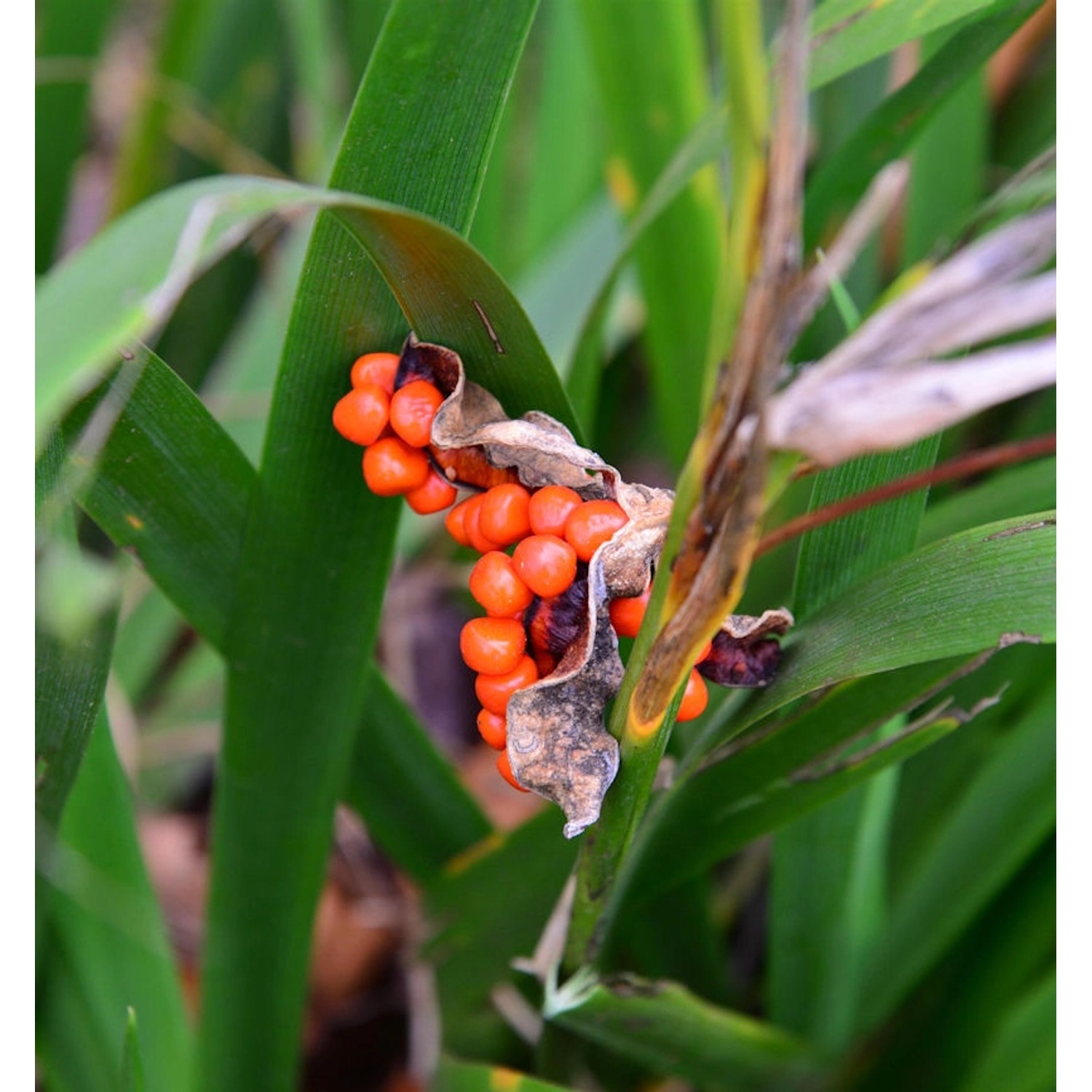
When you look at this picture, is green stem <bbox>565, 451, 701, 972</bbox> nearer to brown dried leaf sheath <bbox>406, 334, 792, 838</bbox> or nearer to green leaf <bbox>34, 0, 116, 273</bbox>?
brown dried leaf sheath <bbox>406, 334, 792, 838</bbox>

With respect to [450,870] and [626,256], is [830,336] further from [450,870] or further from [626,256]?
[450,870]

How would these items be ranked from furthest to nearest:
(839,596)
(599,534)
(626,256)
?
(626,256) < (839,596) < (599,534)

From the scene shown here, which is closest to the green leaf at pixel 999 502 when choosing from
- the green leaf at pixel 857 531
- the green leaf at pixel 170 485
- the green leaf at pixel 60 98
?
the green leaf at pixel 857 531

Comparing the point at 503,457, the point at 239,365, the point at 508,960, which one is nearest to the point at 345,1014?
the point at 508,960

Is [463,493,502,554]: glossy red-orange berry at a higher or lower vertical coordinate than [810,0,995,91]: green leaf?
lower

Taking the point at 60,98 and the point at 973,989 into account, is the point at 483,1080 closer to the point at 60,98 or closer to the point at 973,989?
the point at 973,989

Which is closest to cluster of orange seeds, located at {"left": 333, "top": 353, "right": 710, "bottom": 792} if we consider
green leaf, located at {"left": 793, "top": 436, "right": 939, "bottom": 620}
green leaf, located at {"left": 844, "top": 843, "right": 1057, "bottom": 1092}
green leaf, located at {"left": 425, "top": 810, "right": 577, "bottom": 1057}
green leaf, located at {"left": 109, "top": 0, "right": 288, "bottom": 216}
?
green leaf, located at {"left": 793, "top": 436, "right": 939, "bottom": 620}
